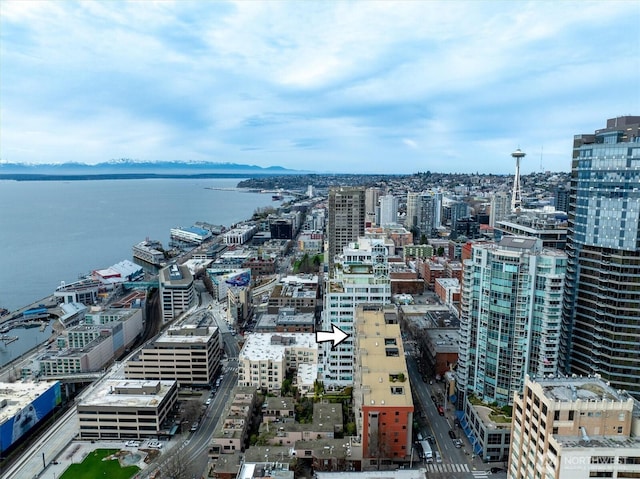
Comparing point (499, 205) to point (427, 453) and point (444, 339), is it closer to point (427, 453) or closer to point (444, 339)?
point (444, 339)

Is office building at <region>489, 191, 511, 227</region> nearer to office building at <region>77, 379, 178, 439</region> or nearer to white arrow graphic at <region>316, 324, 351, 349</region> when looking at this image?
white arrow graphic at <region>316, 324, 351, 349</region>

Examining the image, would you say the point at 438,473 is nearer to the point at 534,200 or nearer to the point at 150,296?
the point at 150,296

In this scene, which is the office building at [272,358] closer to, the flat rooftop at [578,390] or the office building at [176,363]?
the office building at [176,363]

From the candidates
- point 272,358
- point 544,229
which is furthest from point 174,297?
point 544,229

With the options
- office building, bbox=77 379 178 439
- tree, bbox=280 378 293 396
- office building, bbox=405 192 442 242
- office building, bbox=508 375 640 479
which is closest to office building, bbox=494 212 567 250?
tree, bbox=280 378 293 396

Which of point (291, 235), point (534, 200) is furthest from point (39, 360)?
point (534, 200)

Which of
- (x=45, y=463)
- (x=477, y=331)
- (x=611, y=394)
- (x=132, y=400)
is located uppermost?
(x=611, y=394)

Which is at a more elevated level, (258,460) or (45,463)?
(258,460)
